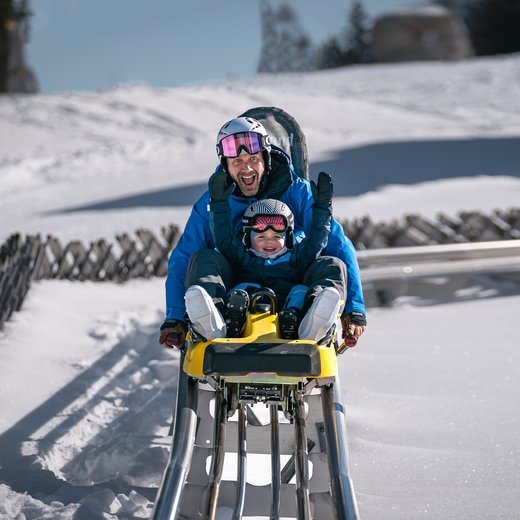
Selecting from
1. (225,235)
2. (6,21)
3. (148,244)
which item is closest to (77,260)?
(148,244)

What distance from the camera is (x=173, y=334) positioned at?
318cm

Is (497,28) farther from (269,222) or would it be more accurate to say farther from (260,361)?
(260,361)

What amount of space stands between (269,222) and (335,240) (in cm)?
42

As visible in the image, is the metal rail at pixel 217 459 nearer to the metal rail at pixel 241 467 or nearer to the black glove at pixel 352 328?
the metal rail at pixel 241 467

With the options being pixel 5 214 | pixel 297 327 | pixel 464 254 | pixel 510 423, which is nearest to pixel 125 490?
pixel 297 327

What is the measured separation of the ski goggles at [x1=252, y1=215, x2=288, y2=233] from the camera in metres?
3.17

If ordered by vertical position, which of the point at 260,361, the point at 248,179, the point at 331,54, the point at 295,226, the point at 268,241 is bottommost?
the point at 260,361

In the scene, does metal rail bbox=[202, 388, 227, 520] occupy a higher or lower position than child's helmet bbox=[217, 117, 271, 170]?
lower

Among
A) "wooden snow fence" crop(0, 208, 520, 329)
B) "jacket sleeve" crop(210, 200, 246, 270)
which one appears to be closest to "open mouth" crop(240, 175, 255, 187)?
"jacket sleeve" crop(210, 200, 246, 270)

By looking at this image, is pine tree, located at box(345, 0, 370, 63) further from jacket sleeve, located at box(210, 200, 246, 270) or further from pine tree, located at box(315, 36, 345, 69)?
jacket sleeve, located at box(210, 200, 246, 270)

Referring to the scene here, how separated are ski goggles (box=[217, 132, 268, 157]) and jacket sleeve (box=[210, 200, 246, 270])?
0.29 meters

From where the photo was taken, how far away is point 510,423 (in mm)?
3693

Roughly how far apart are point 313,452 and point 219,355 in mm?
606

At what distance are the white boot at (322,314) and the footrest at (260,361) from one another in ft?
0.43
